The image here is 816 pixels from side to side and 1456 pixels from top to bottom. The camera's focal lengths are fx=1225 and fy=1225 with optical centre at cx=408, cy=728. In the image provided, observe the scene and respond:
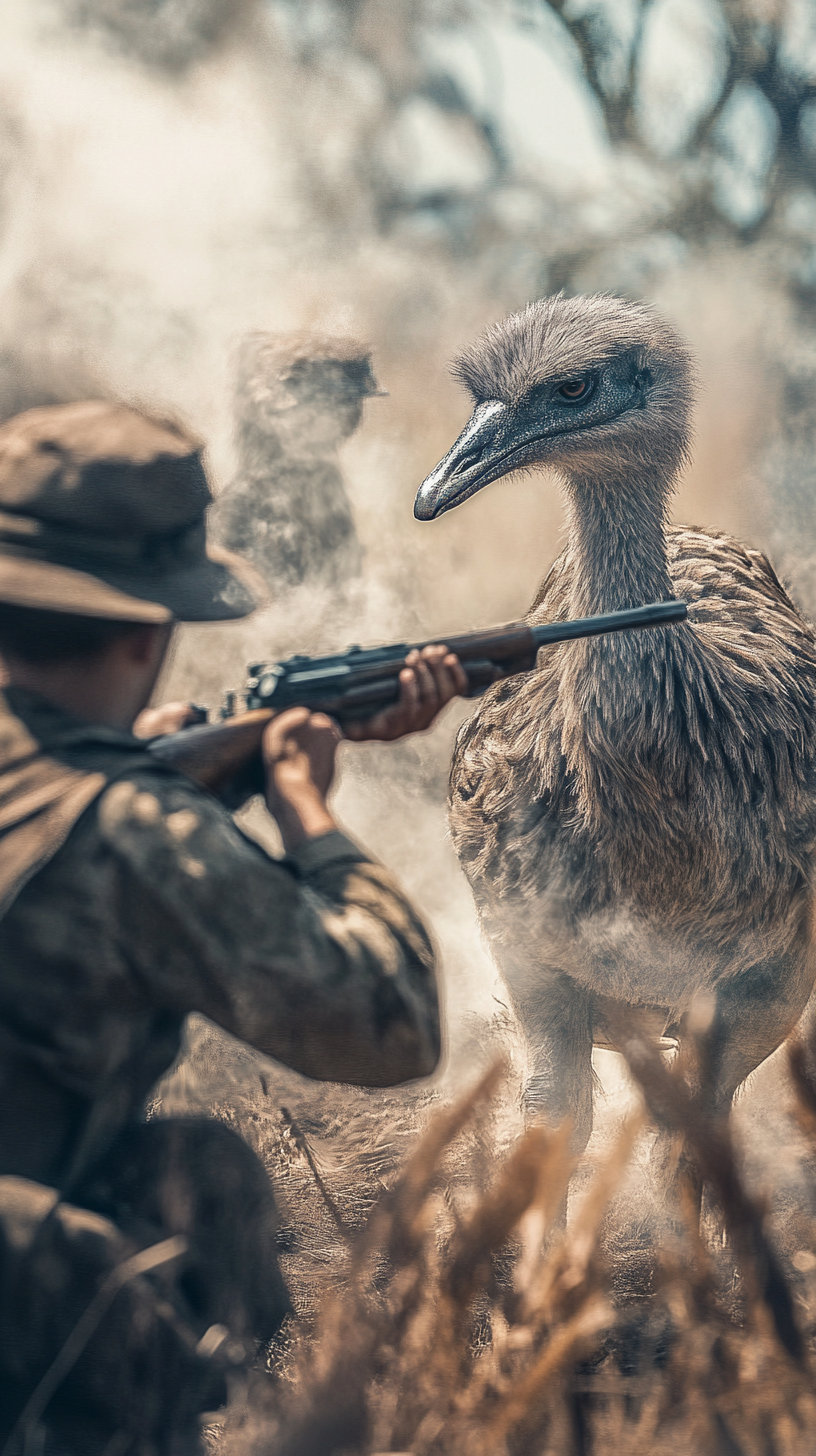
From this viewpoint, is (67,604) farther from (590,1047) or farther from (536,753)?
(590,1047)

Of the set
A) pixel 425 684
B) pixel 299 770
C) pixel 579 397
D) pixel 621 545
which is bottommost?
pixel 299 770

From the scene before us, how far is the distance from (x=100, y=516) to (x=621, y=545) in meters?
1.78

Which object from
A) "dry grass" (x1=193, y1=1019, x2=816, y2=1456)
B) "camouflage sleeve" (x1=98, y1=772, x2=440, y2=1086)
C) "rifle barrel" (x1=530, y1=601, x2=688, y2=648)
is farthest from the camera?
"rifle barrel" (x1=530, y1=601, x2=688, y2=648)

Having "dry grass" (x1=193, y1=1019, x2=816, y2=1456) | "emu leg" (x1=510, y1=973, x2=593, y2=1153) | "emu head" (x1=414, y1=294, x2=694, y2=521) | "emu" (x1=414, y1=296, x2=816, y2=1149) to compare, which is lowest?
Result: "emu leg" (x1=510, y1=973, x2=593, y2=1153)

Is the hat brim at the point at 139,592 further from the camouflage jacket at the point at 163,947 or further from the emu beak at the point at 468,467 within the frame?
the emu beak at the point at 468,467

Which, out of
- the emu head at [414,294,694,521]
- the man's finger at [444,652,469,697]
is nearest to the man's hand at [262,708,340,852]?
the man's finger at [444,652,469,697]

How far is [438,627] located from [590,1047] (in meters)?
1.83

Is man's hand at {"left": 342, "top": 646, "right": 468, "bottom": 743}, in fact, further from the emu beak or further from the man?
the emu beak

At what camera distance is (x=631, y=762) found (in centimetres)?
308

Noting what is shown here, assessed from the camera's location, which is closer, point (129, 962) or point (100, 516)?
point (129, 962)

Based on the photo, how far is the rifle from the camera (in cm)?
192

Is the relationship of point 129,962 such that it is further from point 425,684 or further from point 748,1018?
point 748,1018

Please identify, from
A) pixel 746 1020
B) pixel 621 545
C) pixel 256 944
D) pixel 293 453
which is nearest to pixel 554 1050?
pixel 746 1020

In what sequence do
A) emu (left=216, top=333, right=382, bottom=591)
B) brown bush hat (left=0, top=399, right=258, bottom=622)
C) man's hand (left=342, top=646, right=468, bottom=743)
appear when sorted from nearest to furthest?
brown bush hat (left=0, top=399, right=258, bottom=622)
man's hand (left=342, top=646, right=468, bottom=743)
emu (left=216, top=333, right=382, bottom=591)
